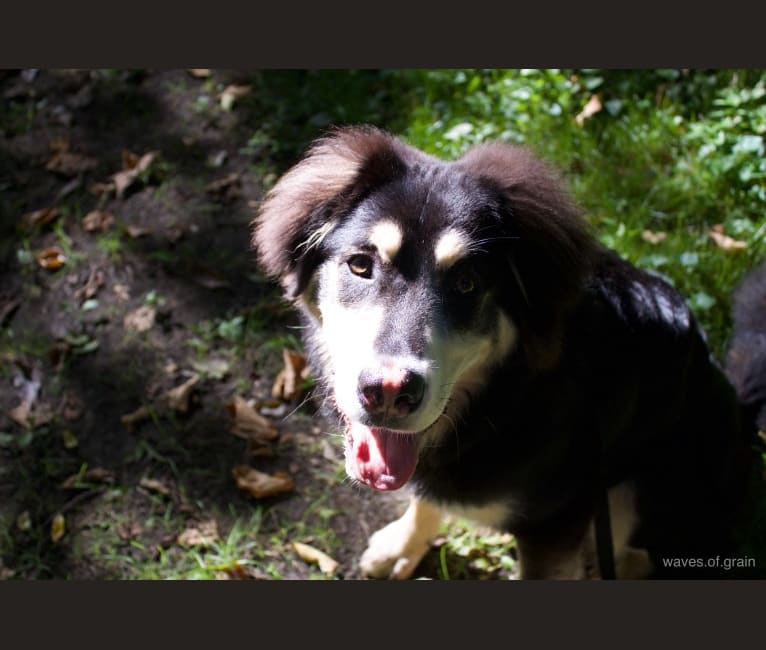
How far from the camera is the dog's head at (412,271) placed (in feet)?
7.35

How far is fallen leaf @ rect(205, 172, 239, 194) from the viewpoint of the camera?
15.5 ft

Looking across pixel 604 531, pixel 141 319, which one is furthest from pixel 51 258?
pixel 604 531

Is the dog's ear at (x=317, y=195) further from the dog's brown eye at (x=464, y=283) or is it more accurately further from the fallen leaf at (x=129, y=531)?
the fallen leaf at (x=129, y=531)

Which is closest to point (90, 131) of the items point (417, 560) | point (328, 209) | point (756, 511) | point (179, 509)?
point (179, 509)

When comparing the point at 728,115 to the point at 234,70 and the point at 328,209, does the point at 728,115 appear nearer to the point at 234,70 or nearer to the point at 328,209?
the point at 328,209

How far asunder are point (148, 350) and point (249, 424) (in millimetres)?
730

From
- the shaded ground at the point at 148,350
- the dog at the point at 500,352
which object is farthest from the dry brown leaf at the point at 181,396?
the dog at the point at 500,352

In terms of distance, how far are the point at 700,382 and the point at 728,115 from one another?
2.08 metres

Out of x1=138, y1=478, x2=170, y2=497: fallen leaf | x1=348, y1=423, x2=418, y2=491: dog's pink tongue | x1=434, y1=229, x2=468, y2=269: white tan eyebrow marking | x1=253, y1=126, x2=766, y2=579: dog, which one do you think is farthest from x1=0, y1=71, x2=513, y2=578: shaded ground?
x1=434, y1=229, x2=468, y2=269: white tan eyebrow marking

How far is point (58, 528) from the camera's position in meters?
3.43

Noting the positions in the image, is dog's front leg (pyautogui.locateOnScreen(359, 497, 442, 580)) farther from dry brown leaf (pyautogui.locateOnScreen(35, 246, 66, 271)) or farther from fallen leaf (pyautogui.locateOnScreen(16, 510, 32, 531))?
dry brown leaf (pyautogui.locateOnScreen(35, 246, 66, 271))

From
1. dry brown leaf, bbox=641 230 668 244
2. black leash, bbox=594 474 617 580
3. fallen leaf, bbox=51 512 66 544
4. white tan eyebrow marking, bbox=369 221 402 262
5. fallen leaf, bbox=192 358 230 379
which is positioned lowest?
fallen leaf, bbox=51 512 66 544

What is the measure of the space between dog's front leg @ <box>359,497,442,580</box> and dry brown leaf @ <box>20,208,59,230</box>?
285 cm

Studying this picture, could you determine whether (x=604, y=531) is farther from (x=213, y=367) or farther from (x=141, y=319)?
(x=141, y=319)
